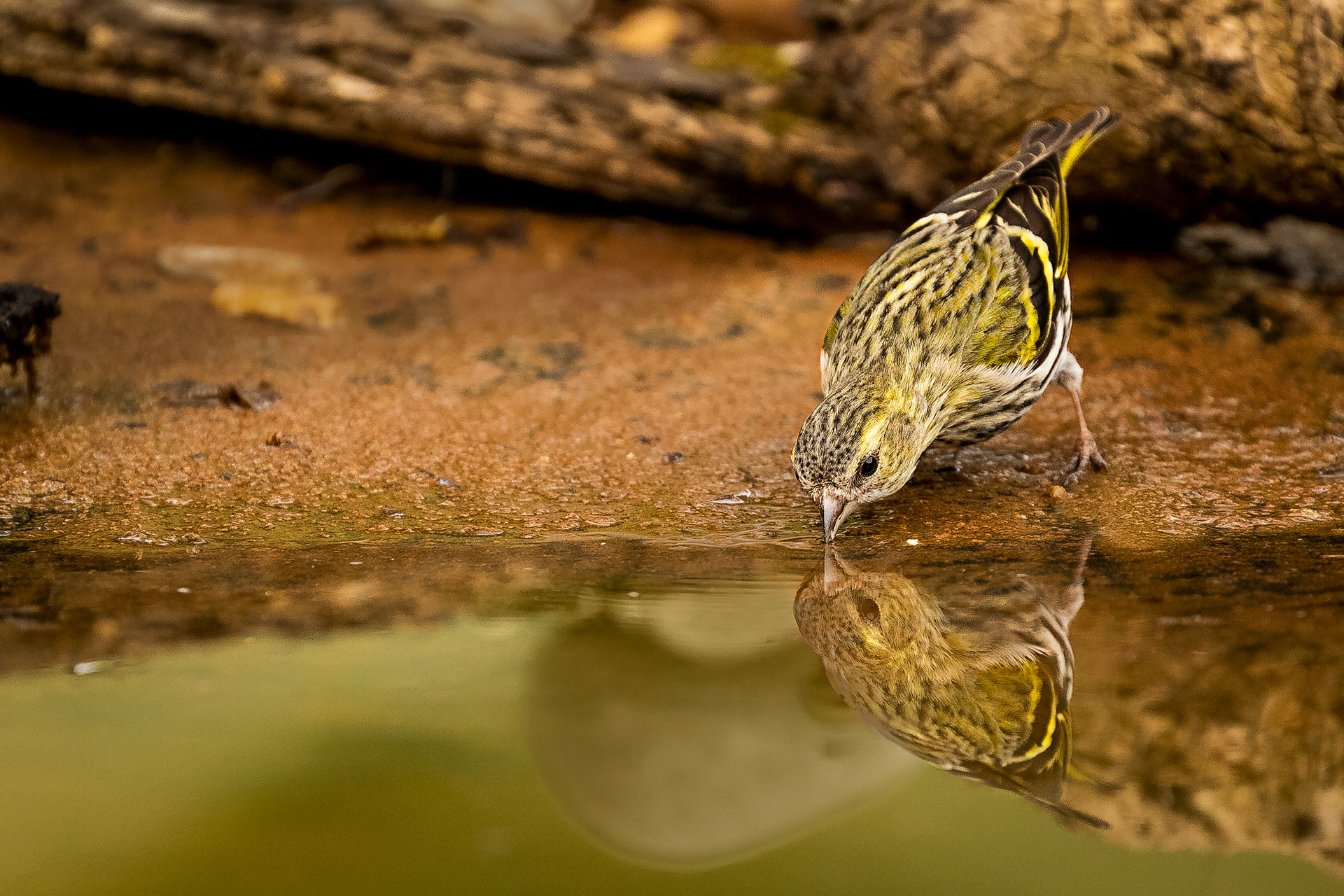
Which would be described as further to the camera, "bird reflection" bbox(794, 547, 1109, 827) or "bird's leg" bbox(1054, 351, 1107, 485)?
"bird's leg" bbox(1054, 351, 1107, 485)

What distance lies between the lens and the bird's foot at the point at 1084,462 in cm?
400

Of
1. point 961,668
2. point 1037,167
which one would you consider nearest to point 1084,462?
point 1037,167

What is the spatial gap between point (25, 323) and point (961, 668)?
3.75 m

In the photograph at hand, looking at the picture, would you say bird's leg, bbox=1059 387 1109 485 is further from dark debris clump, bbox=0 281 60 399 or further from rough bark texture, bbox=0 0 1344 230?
dark debris clump, bbox=0 281 60 399

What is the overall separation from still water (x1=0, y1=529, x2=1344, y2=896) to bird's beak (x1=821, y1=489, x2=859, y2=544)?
9.3 inches

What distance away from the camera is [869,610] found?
2.97 meters

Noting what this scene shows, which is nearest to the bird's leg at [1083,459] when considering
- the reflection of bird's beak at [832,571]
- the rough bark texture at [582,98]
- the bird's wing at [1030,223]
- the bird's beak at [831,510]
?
the bird's wing at [1030,223]

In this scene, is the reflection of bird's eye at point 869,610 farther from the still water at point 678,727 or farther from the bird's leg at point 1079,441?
the bird's leg at point 1079,441

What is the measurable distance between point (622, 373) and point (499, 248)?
1.73m

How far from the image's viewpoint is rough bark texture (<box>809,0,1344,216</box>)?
4.80 metres

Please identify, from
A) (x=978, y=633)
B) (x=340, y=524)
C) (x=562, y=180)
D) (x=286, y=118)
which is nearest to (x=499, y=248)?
(x=562, y=180)

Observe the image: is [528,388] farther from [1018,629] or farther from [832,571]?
[1018,629]

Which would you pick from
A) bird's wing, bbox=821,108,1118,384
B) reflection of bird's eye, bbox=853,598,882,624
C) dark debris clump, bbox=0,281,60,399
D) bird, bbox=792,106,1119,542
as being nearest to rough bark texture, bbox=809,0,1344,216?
bird's wing, bbox=821,108,1118,384

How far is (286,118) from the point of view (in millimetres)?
6281
